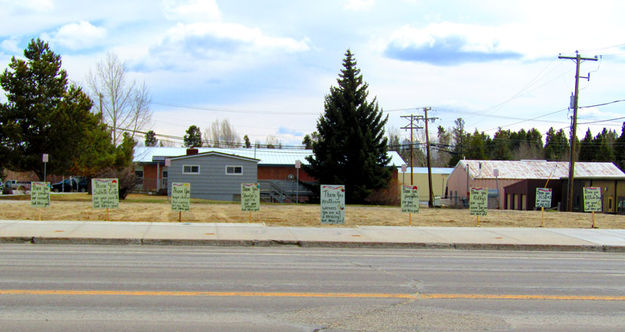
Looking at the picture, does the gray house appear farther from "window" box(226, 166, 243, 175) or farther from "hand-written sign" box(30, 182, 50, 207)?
"hand-written sign" box(30, 182, 50, 207)

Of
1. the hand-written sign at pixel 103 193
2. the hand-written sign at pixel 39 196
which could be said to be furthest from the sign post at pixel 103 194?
the hand-written sign at pixel 39 196

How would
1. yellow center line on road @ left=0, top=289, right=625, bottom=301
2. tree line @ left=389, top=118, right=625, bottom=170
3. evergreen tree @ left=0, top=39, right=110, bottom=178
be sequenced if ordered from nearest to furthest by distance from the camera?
yellow center line on road @ left=0, top=289, right=625, bottom=301, evergreen tree @ left=0, top=39, right=110, bottom=178, tree line @ left=389, top=118, right=625, bottom=170

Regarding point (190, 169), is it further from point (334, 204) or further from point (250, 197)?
point (334, 204)

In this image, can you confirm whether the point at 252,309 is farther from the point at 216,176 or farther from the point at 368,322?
the point at 216,176

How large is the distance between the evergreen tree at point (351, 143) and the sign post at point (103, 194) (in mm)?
24761

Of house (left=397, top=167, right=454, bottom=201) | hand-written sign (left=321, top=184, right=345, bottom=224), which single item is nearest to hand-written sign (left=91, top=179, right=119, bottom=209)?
hand-written sign (left=321, top=184, right=345, bottom=224)

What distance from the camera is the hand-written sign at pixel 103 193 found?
18000 mm

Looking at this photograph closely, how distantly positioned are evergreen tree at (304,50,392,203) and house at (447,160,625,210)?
14.3 meters

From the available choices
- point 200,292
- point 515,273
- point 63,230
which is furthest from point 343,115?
point 200,292

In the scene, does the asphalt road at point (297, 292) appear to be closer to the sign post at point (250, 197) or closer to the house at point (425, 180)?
the sign post at point (250, 197)

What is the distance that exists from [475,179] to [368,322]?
5424 centimetres

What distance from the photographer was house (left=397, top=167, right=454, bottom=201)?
6469 centimetres

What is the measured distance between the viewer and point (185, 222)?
18.1 m

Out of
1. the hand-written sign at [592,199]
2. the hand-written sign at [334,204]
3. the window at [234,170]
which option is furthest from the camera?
the window at [234,170]
